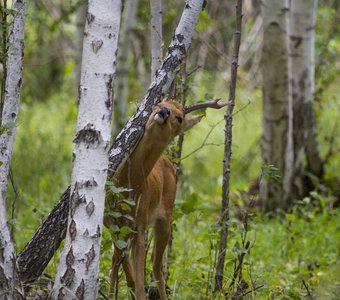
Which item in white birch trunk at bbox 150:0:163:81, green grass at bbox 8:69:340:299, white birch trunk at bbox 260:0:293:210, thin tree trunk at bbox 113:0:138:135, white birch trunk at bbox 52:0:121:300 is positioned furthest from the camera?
thin tree trunk at bbox 113:0:138:135

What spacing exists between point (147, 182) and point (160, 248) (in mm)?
581

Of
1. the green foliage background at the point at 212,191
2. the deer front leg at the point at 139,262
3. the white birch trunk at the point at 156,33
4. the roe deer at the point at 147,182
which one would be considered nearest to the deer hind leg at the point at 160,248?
the roe deer at the point at 147,182

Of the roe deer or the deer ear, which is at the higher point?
the deer ear

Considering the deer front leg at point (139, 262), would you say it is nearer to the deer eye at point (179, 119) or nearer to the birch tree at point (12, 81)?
the deer eye at point (179, 119)

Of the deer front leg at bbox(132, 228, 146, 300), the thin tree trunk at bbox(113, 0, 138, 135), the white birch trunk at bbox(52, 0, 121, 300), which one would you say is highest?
the thin tree trunk at bbox(113, 0, 138, 135)

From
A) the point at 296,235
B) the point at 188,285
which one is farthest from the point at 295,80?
the point at 188,285

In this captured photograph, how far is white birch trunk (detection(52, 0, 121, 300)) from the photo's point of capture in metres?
3.96

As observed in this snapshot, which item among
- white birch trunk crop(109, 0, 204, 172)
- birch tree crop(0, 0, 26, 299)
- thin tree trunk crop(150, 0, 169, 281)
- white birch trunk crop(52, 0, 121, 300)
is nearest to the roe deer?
white birch trunk crop(109, 0, 204, 172)

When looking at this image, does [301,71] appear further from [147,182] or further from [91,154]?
[91,154]

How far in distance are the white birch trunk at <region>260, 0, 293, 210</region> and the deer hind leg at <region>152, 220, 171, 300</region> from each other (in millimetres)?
3513

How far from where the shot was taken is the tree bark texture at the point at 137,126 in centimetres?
487

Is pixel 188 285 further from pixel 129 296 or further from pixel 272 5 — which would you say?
pixel 272 5

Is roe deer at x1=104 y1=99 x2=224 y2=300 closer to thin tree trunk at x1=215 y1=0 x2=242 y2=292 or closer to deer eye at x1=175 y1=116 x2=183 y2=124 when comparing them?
deer eye at x1=175 y1=116 x2=183 y2=124

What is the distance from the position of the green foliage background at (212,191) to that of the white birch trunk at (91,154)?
643 millimetres
